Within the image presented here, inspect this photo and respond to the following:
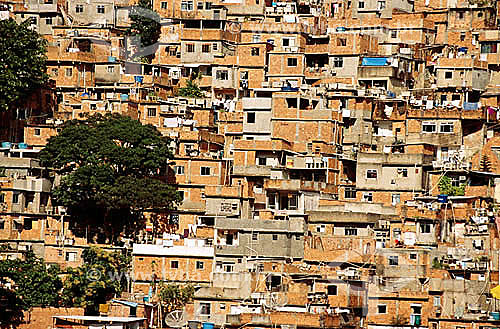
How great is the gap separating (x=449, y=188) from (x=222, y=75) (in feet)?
35.3

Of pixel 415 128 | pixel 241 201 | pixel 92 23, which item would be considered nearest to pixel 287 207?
pixel 241 201

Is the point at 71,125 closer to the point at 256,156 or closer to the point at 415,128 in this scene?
the point at 256,156

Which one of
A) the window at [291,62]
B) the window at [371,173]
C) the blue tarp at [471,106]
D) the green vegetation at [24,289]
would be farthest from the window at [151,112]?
the blue tarp at [471,106]

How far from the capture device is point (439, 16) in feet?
208

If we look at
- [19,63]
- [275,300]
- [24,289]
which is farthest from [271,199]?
[19,63]

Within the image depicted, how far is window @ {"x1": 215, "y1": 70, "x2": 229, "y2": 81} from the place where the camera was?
62.1 m

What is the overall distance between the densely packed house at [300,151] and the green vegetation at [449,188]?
0.73 feet

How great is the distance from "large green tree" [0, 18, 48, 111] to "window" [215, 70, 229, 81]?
5.93 meters

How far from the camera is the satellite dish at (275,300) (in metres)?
49.6

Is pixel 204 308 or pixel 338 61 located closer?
pixel 204 308

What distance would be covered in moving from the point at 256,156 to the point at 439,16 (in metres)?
10.8

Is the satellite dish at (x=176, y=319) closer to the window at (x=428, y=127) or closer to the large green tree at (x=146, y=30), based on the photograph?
the window at (x=428, y=127)

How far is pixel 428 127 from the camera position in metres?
57.2

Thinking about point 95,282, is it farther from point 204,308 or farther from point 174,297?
point 204,308
